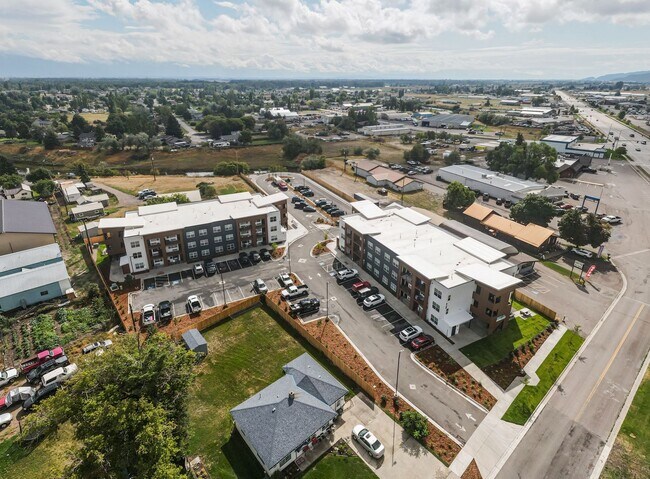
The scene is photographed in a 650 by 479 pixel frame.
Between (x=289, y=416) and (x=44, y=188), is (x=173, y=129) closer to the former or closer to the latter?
(x=44, y=188)

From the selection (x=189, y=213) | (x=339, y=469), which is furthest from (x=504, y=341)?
(x=189, y=213)

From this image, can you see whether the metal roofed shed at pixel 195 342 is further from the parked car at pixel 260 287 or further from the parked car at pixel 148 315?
the parked car at pixel 260 287

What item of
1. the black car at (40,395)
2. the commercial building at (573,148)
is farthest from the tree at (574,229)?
the commercial building at (573,148)

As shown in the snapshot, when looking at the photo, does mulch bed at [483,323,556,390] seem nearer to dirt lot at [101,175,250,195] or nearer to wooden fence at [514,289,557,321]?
wooden fence at [514,289,557,321]

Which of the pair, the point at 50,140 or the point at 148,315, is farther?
the point at 50,140

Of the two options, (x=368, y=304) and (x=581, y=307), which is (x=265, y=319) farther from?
(x=581, y=307)

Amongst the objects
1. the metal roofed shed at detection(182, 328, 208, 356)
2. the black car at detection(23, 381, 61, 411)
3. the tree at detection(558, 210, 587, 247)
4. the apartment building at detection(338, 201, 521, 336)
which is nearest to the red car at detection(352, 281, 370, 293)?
the apartment building at detection(338, 201, 521, 336)

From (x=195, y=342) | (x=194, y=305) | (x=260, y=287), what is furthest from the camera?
(x=260, y=287)
